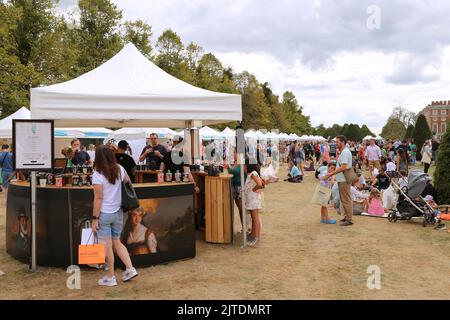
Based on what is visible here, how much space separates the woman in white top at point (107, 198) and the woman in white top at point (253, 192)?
2.75 m

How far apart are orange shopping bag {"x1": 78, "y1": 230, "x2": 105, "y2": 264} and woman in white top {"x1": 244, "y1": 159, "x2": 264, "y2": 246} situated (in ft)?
9.88

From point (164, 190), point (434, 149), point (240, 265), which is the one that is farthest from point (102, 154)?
point (434, 149)

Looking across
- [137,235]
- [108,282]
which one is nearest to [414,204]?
[137,235]

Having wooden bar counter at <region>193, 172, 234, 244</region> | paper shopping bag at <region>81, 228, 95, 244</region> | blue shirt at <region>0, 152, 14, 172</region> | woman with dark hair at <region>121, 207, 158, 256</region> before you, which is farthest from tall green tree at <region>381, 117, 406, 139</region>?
paper shopping bag at <region>81, 228, 95, 244</region>

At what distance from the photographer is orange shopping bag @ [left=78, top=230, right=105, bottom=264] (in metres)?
5.21

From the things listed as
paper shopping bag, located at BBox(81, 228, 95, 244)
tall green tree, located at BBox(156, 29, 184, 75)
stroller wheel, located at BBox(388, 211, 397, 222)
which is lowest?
stroller wheel, located at BBox(388, 211, 397, 222)

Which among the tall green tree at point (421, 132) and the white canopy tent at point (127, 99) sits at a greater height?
the tall green tree at point (421, 132)

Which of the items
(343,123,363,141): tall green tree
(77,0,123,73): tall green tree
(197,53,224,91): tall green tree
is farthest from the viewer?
(343,123,363,141): tall green tree

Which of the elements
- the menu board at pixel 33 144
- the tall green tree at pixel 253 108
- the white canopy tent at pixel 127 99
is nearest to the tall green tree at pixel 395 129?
the tall green tree at pixel 253 108

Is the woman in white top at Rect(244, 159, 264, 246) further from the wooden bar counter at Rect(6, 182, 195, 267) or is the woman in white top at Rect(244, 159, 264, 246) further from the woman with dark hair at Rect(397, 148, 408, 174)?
the woman with dark hair at Rect(397, 148, 408, 174)

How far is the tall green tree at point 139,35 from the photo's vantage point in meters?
33.7

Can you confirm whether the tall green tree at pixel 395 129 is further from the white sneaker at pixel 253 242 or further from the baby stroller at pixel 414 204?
the white sneaker at pixel 253 242
